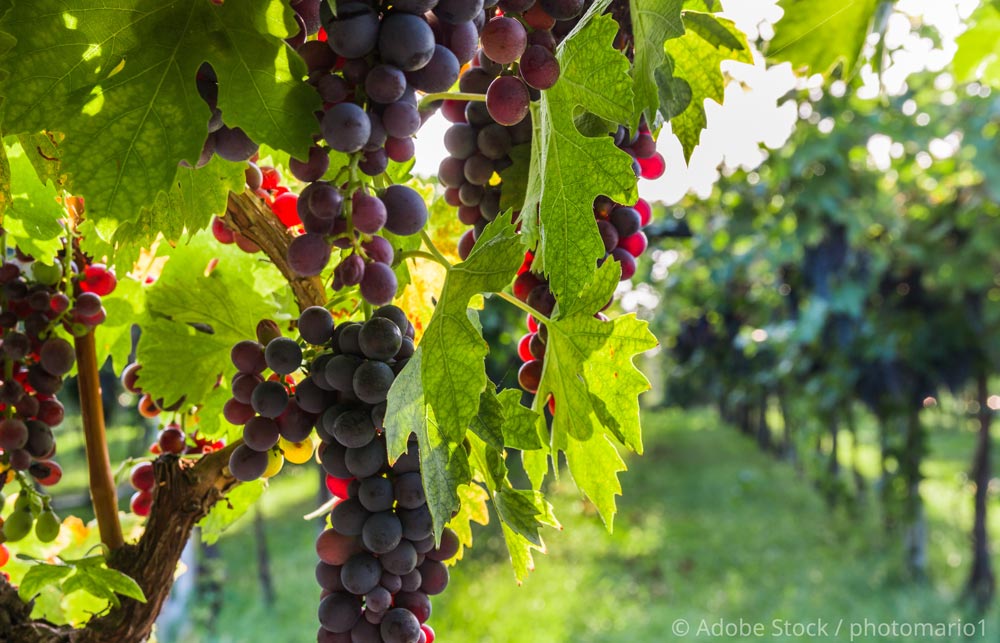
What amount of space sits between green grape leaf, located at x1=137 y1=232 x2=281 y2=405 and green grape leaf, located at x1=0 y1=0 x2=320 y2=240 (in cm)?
30

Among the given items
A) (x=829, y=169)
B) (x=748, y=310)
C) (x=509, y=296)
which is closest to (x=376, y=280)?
(x=509, y=296)

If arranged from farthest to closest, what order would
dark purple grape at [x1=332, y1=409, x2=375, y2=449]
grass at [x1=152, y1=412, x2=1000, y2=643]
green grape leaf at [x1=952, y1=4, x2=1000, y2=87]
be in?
grass at [x1=152, y1=412, x2=1000, y2=643] → green grape leaf at [x1=952, y1=4, x2=1000, y2=87] → dark purple grape at [x1=332, y1=409, x2=375, y2=449]

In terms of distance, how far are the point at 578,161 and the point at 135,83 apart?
0.82 ft

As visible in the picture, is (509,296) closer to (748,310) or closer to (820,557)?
(820,557)

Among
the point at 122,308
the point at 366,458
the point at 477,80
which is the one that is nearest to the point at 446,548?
the point at 366,458

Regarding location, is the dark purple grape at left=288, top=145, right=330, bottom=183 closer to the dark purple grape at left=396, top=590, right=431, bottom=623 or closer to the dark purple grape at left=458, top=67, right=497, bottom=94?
the dark purple grape at left=458, top=67, right=497, bottom=94

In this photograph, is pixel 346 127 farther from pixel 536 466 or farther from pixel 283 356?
pixel 536 466

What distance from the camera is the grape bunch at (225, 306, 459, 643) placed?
57cm

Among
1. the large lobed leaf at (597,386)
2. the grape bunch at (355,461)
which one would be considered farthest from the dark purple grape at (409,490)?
the large lobed leaf at (597,386)

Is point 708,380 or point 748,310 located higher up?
point 748,310

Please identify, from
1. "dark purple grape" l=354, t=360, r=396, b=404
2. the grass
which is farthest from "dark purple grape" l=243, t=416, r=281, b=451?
the grass

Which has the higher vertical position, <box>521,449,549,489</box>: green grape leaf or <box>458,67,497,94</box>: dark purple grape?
<box>458,67,497,94</box>: dark purple grape

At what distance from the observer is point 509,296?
0.62m

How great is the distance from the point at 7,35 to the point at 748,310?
8080 mm
